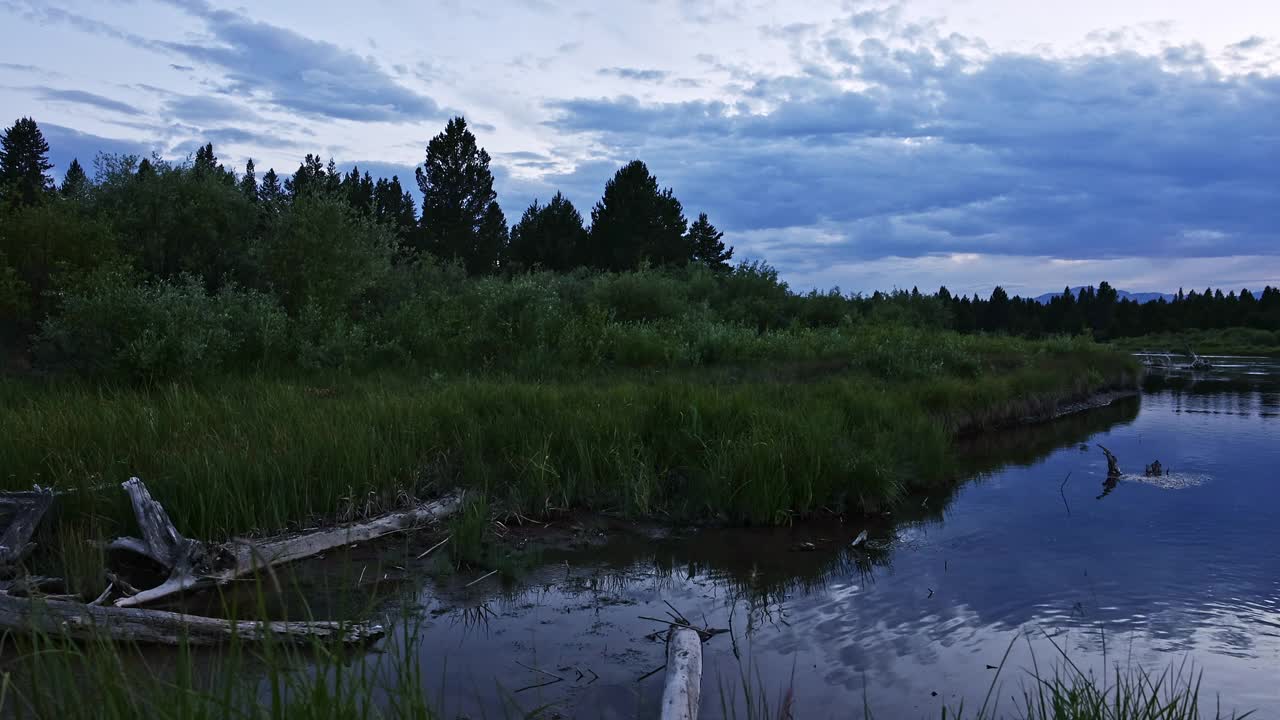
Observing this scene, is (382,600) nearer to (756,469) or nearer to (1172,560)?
(756,469)

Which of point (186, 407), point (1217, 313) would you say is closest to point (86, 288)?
point (186, 407)

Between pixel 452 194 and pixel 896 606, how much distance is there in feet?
184

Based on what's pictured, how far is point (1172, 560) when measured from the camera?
8.28 m

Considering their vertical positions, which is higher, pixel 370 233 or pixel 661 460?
pixel 370 233

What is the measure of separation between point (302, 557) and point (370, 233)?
500 inches

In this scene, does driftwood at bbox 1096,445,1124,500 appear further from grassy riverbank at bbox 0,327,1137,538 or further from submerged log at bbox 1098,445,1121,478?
grassy riverbank at bbox 0,327,1137,538

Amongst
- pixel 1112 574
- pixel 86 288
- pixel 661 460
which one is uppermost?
pixel 86 288

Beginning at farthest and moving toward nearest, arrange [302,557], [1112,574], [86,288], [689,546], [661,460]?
1. [86,288]
2. [661,460]
3. [689,546]
4. [1112,574]
5. [302,557]

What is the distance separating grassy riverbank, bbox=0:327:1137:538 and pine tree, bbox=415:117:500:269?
47.1 metres

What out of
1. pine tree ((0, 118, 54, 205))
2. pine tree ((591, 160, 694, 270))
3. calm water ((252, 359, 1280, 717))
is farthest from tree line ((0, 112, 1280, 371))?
pine tree ((0, 118, 54, 205))

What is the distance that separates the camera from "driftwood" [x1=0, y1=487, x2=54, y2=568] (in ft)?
19.8

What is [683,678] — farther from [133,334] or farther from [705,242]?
[705,242]

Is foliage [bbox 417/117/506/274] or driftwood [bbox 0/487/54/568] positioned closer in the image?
driftwood [bbox 0/487/54/568]

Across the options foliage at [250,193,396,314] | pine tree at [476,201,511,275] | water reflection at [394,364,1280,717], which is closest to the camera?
water reflection at [394,364,1280,717]
